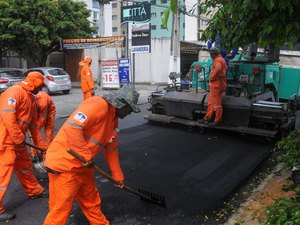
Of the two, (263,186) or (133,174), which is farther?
(133,174)

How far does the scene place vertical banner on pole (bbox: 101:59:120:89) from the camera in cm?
1702

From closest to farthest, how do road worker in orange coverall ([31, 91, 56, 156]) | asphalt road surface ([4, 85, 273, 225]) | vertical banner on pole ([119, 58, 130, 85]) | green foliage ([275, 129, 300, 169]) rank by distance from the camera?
1. asphalt road surface ([4, 85, 273, 225])
2. green foliage ([275, 129, 300, 169])
3. road worker in orange coverall ([31, 91, 56, 156])
4. vertical banner on pole ([119, 58, 130, 85])

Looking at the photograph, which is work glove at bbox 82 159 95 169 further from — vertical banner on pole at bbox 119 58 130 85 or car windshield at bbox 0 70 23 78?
car windshield at bbox 0 70 23 78

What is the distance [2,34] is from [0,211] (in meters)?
16.6

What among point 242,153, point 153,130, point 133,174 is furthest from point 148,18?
point 133,174

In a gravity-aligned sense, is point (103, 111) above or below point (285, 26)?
below

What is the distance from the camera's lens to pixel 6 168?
4.12m

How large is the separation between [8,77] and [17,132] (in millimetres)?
13335

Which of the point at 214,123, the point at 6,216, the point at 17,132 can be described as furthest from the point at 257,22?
the point at 214,123

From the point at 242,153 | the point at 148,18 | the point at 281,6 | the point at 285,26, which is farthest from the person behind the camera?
the point at 148,18

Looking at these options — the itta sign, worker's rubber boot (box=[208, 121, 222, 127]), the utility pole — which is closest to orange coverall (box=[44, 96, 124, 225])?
worker's rubber boot (box=[208, 121, 222, 127])

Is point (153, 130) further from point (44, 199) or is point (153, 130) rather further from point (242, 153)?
point (44, 199)

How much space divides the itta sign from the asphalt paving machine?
268 inches

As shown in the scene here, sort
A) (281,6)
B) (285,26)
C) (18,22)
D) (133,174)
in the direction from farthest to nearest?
(18,22)
(133,174)
(285,26)
(281,6)
